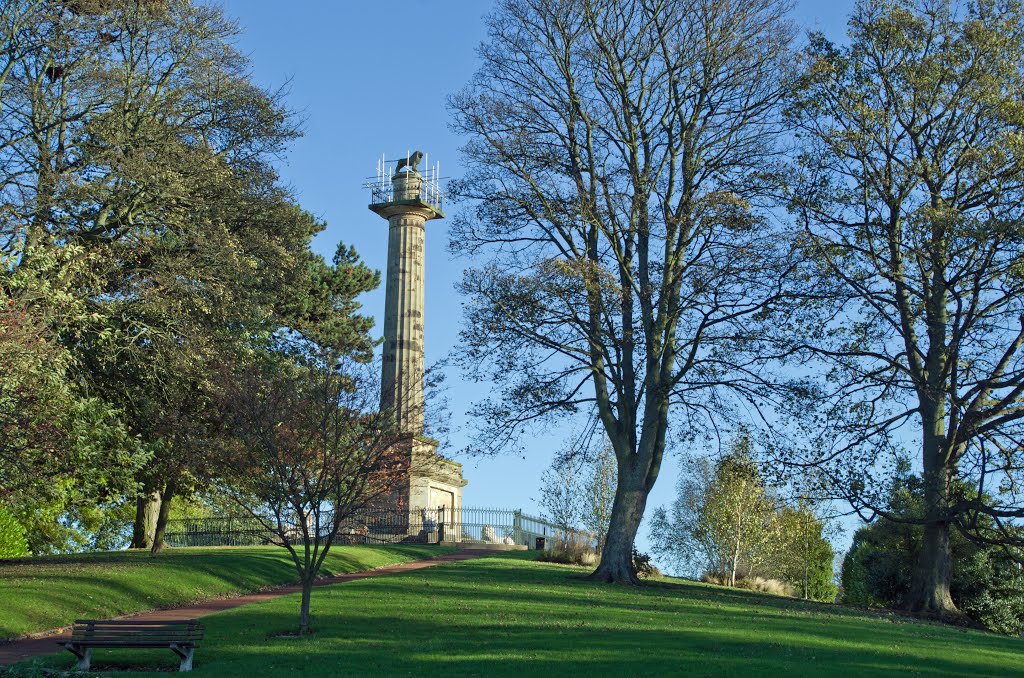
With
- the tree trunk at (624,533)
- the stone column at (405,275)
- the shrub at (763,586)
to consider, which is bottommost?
the shrub at (763,586)

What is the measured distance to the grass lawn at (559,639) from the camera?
14680 millimetres

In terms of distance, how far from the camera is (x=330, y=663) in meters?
15.0

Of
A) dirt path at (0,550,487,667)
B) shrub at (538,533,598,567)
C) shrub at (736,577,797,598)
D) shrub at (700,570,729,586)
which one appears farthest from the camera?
shrub at (700,570,729,586)

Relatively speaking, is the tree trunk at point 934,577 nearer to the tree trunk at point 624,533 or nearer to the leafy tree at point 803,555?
the tree trunk at point 624,533

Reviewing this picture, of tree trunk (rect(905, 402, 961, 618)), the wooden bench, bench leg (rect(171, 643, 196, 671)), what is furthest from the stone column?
bench leg (rect(171, 643, 196, 671))

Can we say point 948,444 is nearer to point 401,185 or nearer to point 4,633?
point 4,633

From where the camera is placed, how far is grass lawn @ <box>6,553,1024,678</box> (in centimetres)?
1468

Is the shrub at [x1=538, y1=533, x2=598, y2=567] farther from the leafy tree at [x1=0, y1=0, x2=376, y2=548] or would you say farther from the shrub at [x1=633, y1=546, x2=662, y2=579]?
the leafy tree at [x1=0, y1=0, x2=376, y2=548]

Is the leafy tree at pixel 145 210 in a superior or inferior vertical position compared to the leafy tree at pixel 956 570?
superior

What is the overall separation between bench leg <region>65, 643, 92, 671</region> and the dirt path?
245mm

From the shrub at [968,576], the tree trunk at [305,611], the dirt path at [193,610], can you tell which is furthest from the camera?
the shrub at [968,576]

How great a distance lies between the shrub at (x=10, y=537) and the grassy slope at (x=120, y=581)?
9923 millimetres

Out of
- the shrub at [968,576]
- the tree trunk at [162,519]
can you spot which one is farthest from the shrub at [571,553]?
the tree trunk at [162,519]

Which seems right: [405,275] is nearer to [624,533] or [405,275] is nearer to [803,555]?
[624,533]
